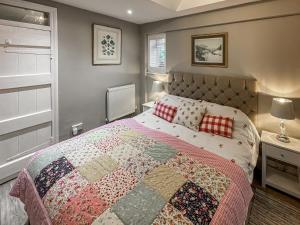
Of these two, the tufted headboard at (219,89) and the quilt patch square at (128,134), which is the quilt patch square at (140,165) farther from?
the tufted headboard at (219,89)

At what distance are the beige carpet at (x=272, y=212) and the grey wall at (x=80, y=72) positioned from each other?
2695 mm

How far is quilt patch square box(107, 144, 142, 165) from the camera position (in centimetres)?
165

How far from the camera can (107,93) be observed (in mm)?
3426

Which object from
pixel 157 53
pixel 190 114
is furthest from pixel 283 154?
pixel 157 53

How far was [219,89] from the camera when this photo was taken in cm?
277

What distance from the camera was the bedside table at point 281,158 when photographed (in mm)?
2008

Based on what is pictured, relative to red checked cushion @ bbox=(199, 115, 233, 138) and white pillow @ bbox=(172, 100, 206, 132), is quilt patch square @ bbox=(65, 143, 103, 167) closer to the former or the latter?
white pillow @ bbox=(172, 100, 206, 132)

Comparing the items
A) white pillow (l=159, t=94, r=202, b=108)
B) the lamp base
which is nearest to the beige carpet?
the lamp base

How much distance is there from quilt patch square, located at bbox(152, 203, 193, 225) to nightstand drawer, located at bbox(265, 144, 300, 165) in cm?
162

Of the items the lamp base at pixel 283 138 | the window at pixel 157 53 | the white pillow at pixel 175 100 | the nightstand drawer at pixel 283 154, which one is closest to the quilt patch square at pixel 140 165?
the white pillow at pixel 175 100

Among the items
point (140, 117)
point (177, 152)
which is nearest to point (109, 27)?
point (140, 117)

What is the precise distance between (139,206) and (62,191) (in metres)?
0.58

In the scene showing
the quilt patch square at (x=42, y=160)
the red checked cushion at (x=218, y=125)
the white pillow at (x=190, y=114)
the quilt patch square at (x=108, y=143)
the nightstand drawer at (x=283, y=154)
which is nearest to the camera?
the quilt patch square at (x=42, y=160)

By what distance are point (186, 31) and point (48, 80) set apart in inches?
92.2
